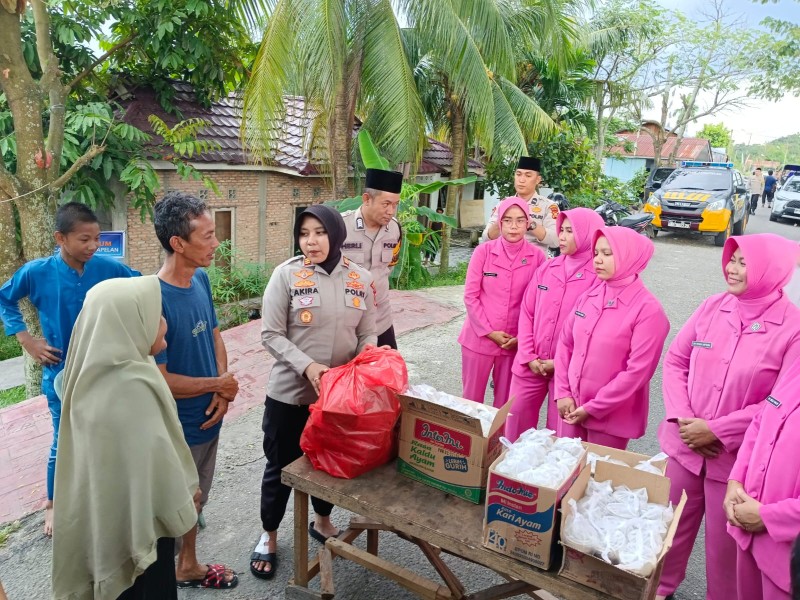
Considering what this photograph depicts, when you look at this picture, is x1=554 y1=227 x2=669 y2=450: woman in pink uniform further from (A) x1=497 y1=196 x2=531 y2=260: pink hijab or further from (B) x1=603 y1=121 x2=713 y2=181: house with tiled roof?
(B) x1=603 y1=121 x2=713 y2=181: house with tiled roof

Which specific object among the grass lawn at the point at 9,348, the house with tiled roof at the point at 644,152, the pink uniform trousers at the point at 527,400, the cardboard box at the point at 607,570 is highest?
the house with tiled roof at the point at 644,152

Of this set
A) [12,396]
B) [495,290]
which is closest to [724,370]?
[495,290]

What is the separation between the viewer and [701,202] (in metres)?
13.4

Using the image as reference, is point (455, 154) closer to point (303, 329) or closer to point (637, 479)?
point (303, 329)

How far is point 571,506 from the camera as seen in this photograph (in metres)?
1.77

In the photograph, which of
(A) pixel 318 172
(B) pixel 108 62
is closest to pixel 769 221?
A: (A) pixel 318 172

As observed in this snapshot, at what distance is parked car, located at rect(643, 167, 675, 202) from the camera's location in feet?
64.0

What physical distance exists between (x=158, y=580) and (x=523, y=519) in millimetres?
1310

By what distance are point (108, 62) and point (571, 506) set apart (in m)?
10.5

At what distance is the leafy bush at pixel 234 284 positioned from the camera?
355 inches

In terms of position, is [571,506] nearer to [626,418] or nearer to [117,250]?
[626,418]

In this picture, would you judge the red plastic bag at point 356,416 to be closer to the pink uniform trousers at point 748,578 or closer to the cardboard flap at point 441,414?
the cardboard flap at point 441,414

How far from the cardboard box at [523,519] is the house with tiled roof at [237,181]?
325 inches

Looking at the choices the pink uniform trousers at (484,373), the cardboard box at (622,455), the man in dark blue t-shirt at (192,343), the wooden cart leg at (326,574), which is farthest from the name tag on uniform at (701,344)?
the man in dark blue t-shirt at (192,343)
